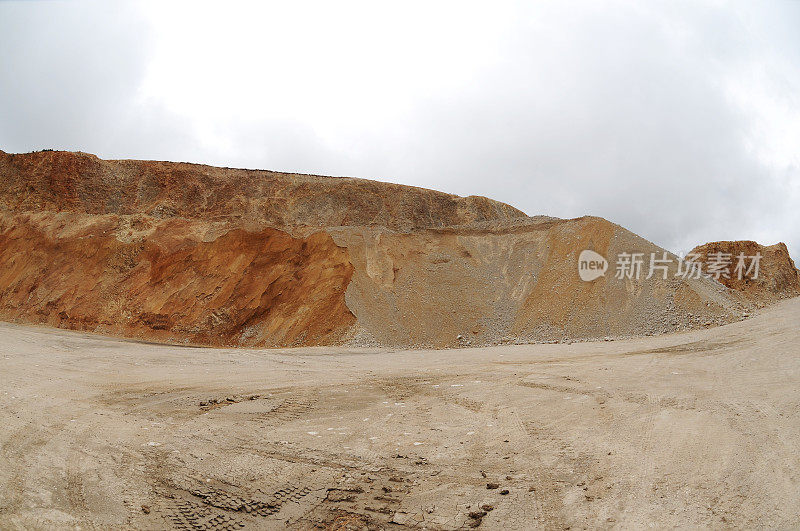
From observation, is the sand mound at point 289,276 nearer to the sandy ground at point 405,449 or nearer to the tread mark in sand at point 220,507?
the sandy ground at point 405,449

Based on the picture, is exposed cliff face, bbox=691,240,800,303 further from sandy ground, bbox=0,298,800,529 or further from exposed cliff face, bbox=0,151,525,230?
sandy ground, bbox=0,298,800,529

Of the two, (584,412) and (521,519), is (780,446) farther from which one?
(521,519)

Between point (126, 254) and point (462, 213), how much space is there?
907 inches

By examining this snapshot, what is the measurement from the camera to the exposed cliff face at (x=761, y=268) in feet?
108

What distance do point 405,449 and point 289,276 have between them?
1975 cm

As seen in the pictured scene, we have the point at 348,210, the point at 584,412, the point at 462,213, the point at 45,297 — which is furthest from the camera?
the point at 462,213

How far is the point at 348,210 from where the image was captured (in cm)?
3422

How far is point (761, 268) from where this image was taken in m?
34.8

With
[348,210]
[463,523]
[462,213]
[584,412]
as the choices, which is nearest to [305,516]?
[463,523]

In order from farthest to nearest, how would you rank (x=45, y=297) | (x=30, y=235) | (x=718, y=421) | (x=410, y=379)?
(x=30, y=235) → (x=45, y=297) → (x=410, y=379) → (x=718, y=421)
